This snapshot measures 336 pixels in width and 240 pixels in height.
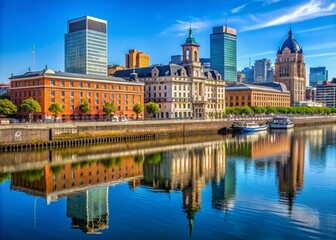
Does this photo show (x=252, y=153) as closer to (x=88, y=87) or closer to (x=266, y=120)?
(x=88, y=87)

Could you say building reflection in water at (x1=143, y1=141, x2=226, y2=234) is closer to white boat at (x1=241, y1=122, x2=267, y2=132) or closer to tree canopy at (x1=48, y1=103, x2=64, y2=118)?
tree canopy at (x1=48, y1=103, x2=64, y2=118)

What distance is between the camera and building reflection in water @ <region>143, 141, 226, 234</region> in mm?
34938

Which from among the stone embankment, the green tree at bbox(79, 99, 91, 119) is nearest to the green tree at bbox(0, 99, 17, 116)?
the green tree at bbox(79, 99, 91, 119)

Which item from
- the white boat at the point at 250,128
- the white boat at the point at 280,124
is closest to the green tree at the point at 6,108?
the white boat at the point at 250,128

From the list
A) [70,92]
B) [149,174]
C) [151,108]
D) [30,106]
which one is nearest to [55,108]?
[30,106]

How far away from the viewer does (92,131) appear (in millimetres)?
73875

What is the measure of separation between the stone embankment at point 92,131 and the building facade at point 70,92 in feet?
48.7

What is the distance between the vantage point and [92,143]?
71750 mm

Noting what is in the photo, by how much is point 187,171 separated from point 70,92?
1932 inches

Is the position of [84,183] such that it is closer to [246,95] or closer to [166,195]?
[166,195]

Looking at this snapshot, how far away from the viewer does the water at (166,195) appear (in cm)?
2603

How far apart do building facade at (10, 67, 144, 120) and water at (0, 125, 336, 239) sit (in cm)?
2894

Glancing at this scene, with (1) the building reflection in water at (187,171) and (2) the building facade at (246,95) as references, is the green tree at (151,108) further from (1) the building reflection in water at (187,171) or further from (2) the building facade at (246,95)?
(2) the building facade at (246,95)

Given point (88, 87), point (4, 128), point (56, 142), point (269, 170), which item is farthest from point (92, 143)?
point (269, 170)
